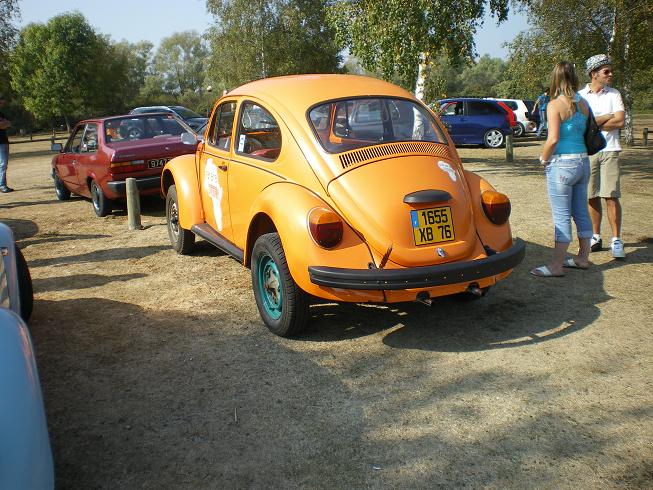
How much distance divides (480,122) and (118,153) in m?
14.4

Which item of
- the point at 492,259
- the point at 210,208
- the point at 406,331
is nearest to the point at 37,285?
the point at 210,208

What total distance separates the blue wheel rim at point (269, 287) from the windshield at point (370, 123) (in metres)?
1.01

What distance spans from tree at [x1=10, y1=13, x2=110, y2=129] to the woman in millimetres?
52121

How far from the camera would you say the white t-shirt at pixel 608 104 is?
5.93m

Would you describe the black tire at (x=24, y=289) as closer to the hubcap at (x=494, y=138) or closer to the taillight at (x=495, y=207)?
the taillight at (x=495, y=207)

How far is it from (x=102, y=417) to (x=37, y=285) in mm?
3220

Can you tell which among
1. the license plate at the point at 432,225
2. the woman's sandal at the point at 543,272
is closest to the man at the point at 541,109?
the woman's sandal at the point at 543,272

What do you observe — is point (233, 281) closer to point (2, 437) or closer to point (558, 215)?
point (558, 215)

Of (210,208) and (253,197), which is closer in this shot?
(253,197)

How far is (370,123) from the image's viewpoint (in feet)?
15.8

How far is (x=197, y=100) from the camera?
70688 millimetres

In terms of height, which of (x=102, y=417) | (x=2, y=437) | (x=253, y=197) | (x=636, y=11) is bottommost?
(x=102, y=417)

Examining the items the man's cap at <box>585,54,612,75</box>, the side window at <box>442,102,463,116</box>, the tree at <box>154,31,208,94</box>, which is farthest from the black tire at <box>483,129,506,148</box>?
the tree at <box>154,31,208,94</box>

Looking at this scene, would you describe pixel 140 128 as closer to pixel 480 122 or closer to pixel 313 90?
pixel 313 90
